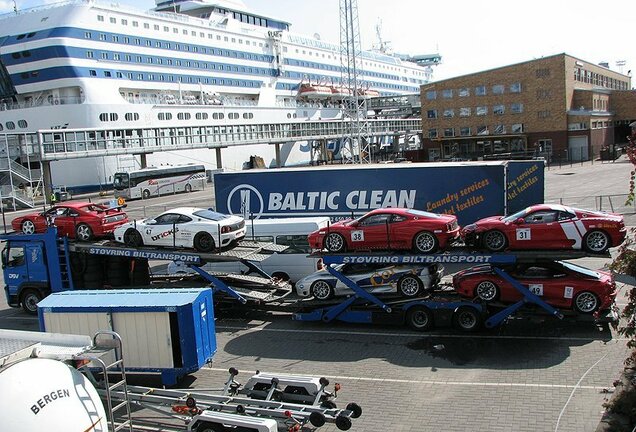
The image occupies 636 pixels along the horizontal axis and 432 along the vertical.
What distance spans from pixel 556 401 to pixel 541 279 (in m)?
3.74

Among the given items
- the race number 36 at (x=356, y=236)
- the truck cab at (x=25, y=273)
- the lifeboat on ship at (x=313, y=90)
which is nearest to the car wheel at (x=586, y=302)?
the race number 36 at (x=356, y=236)

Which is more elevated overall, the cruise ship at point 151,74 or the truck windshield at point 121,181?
the cruise ship at point 151,74

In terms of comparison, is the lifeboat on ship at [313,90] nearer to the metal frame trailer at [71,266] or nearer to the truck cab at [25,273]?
the metal frame trailer at [71,266]

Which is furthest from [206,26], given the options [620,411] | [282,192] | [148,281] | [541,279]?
[620,411]

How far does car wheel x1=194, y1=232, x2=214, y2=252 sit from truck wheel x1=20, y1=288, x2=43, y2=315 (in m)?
5.62

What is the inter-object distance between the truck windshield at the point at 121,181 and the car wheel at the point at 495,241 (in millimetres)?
47614

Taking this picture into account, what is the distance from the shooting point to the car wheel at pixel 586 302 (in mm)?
12750

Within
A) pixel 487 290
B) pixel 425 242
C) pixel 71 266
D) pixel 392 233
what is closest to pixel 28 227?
pixel 71 266

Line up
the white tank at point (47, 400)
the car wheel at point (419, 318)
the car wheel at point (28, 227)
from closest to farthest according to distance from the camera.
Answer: the white tank at point (47, 400)
the car wheel at point (419, 318)
the car wheel at point (28, 227)

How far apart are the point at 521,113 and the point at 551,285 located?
58.5m

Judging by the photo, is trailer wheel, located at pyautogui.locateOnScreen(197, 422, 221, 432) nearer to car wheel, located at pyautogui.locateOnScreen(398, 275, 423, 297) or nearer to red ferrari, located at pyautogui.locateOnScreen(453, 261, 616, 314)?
car wheel, located at pyautogui.locateOnScreen(398, 275, 423, 297)

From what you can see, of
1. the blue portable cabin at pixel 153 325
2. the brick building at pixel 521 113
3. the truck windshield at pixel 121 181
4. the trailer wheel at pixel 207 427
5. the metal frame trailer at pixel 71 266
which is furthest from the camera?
the brick building at pixel 521 113

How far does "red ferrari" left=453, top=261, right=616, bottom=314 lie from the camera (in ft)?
41.8

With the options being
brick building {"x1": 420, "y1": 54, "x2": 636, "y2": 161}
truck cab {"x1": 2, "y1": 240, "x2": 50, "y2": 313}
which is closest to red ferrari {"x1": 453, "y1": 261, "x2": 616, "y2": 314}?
truck cab {"x1": 2, "y1": 240, "x2": 50, "y2": 313}
